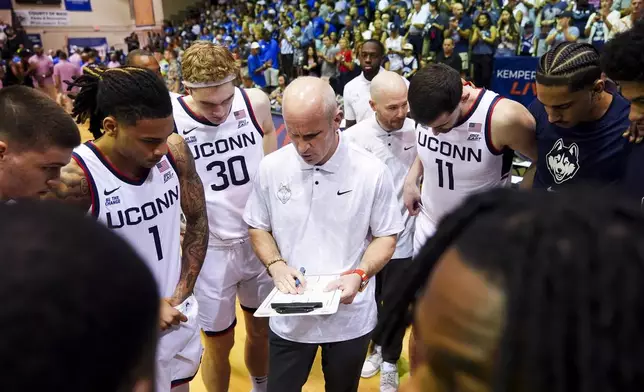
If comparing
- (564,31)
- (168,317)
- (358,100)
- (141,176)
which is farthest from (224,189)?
(564,31)

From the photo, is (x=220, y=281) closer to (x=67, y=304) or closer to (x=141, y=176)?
(x=141, y=176)

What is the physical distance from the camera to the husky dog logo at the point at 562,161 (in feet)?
7.54

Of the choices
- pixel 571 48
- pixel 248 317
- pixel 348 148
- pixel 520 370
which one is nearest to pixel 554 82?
pixel 571 48

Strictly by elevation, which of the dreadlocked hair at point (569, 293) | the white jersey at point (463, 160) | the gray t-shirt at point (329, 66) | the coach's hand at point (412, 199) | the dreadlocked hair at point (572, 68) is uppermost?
the dreadlocked hair at point (569, 293)

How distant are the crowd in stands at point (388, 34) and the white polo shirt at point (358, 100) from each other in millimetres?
2295

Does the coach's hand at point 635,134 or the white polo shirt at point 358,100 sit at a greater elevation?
the coach's hand at point 635,134

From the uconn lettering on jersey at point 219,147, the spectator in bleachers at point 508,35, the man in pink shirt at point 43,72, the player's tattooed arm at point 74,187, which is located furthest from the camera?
the man in pink shirt at point 43,72

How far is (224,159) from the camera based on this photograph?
2.90 m

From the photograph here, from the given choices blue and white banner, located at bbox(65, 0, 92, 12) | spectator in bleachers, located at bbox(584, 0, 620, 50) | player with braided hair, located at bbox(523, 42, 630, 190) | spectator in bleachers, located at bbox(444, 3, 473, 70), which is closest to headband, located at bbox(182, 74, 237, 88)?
player with braided hair, located at bbox(523, 42, 630, 190)

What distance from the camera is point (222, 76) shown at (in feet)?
9.04

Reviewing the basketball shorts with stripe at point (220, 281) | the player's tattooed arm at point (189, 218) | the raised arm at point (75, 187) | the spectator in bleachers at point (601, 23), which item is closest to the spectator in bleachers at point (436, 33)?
the spectator in bleachers at point (601, 23)

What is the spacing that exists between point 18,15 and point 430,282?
2592 cm

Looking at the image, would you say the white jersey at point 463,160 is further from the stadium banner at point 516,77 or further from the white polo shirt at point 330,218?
the stadium banner at point 516,77

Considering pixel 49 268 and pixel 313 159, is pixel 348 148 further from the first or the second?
pixel 49 268
